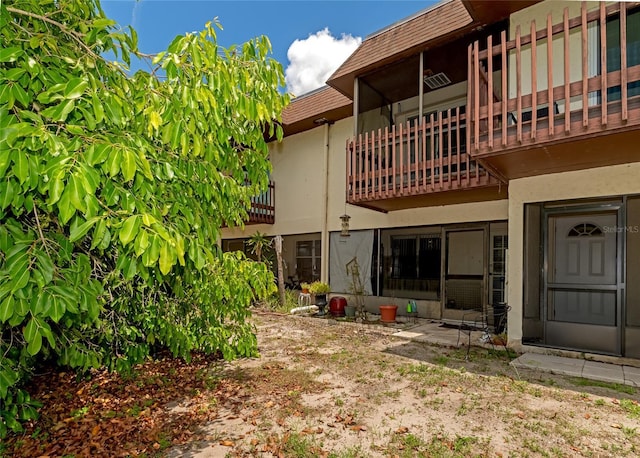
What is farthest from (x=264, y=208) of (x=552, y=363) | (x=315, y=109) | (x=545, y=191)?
(x=552, y=363)

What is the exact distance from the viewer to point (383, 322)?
8547mm

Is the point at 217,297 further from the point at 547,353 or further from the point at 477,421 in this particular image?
the point at 547,353

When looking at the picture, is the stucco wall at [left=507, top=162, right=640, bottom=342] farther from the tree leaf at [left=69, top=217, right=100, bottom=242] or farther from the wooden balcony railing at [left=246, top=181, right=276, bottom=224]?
the wooden balcony railing at [left=246, top=181, right=276, bottom=224]

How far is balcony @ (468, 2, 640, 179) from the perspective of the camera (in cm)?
412

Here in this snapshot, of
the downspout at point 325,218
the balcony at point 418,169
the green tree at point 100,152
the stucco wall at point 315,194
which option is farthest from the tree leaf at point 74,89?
the downspout at point 325,218

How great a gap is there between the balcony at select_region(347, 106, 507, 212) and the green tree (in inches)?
182

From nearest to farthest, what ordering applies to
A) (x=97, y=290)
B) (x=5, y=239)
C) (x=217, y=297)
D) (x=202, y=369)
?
(x=5, y=239)
(x=97, y=290)
(x=217, y=297)
(x=202, y=369)

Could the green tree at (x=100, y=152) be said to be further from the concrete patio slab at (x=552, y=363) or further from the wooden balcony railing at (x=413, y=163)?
the concrete patio slab at (x=552, y=363)

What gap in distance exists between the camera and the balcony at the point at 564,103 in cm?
412

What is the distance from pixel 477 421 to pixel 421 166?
16.3 ft

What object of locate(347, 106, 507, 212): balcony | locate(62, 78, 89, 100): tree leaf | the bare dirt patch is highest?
locate(347, 106, 507, 212): balcony

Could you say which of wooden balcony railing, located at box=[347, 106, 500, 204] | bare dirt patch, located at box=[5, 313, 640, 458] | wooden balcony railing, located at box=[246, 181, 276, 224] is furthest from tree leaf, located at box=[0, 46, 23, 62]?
wooden balcony railing, located at box=[246, 181, 276, 224]

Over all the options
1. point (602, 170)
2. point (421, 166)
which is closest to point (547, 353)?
point (602, 170)

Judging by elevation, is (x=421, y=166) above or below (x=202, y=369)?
above
